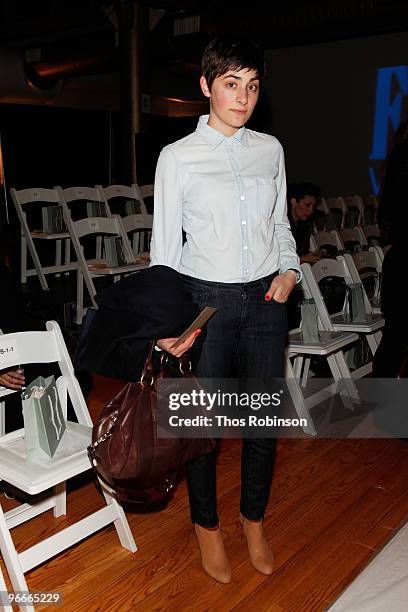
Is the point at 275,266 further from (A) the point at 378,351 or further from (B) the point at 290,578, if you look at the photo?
(A) the point at 378,351

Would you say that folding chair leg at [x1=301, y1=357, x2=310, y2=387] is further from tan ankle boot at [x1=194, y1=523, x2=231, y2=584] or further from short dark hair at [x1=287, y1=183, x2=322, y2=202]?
short dark hair at [x1=287, y1=183, x2=322, y2=202]

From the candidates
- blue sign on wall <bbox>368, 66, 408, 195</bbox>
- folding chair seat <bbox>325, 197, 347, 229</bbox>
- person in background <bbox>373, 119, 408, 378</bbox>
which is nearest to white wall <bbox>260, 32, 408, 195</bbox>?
blue sign on wall <bbox>368, 66, 408, 195</bbox>

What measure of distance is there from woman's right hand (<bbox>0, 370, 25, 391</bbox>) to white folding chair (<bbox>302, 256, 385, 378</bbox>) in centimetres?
160

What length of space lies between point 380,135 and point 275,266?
7669mm

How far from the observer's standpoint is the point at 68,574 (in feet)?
6.35

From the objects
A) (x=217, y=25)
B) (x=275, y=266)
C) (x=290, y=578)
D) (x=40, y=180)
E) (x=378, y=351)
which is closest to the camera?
(x=275, y=266)

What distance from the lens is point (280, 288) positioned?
1.73 meters

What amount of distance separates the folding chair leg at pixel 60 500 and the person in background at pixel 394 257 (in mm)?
1634

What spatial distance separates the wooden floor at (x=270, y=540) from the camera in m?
1.83

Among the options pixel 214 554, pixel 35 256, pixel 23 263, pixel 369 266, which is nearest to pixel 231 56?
pixel 214 554

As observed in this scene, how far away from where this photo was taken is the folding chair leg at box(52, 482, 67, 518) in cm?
225

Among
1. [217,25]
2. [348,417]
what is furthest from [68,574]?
[217,25]

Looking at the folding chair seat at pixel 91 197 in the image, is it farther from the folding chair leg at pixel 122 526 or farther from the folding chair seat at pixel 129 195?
the folding chair leg at pixel 122 526

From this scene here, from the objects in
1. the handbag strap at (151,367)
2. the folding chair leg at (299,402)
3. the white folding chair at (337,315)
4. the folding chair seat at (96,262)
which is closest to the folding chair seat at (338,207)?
the folding chair seat at (96,262)
